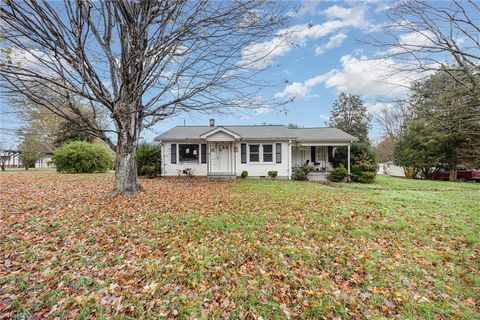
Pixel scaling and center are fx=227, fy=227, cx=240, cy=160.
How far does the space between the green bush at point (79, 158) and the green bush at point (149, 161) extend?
16.2ft

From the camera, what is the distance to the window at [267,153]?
1664 centimetres

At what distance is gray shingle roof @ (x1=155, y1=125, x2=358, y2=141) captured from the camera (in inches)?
648

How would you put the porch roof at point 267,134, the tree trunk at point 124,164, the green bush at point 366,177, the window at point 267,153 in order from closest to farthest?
the tree trunk at point 124,164, the green bush at point 366,177, the porch roof at point 267,134, the window at point 267,153

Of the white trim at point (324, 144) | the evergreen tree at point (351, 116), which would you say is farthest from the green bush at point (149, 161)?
the evergreen tree at point (351, 116)

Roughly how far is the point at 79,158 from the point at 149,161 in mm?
6393

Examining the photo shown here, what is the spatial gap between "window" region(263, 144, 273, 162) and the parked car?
1753 cm

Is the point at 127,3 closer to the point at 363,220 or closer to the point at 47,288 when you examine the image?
the point at 47,288

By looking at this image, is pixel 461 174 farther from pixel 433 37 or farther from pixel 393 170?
pixel 433 37

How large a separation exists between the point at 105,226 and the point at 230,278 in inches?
143

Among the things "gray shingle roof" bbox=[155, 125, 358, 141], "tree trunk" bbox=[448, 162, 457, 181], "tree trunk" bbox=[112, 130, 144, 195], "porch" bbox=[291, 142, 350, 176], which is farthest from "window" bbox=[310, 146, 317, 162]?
"tree trunk" bbox=[112, 130, 144, 195]

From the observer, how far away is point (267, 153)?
Answer: 16.7 meters

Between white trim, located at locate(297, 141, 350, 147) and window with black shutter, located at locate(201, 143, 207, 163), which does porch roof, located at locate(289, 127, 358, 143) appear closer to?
white trim, located at locate(297, 141, 350, 147)

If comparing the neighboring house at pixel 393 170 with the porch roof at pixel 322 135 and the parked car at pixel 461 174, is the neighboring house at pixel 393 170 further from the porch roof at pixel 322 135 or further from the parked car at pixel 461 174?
the porch roof at pixel 322 135

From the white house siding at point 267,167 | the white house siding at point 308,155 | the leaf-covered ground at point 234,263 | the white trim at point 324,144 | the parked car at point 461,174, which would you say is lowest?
the leaf-covered ground at point 234,263
